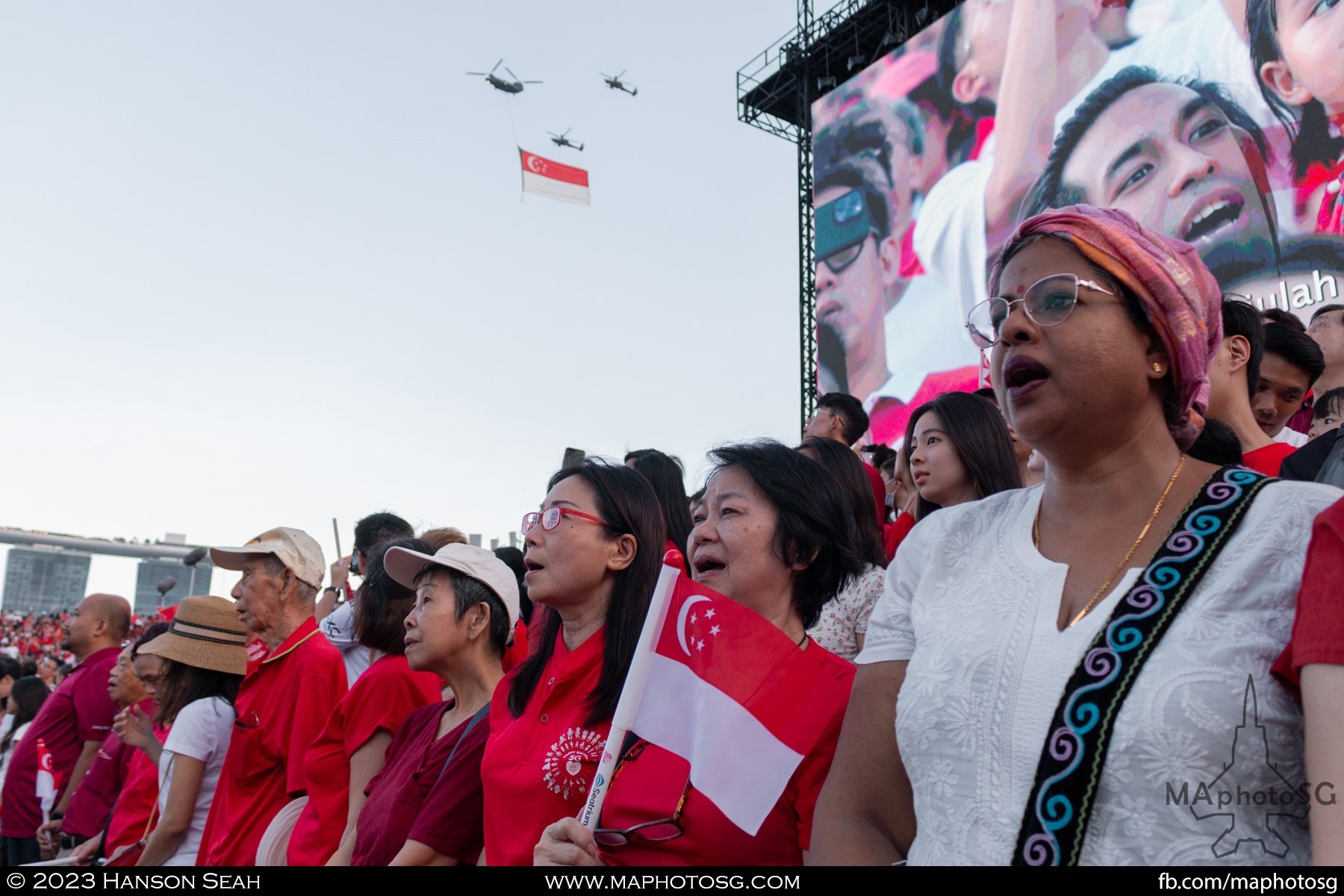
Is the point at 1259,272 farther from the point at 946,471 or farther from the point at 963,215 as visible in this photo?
the point at 946,471

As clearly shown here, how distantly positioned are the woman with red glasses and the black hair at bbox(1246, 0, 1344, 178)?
717 cm

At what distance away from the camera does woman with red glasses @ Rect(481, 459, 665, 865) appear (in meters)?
2.29

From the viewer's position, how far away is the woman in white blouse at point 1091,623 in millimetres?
1124

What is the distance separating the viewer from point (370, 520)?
5.46 metres

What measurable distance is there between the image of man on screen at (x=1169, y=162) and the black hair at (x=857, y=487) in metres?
5.92

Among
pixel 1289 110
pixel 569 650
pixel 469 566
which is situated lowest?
pixel 569 650

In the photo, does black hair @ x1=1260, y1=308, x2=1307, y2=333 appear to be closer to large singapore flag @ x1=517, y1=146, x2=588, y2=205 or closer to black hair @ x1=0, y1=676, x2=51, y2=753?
black hair @ x1=0, y1=676, x2=51, y2=753

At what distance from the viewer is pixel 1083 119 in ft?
30.8

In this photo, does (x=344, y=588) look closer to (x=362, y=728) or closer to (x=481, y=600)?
(x=362, y=728)

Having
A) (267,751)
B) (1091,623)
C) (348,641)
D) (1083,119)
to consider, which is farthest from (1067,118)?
(1091,623)

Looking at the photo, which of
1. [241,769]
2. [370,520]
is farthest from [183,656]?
[370,520]

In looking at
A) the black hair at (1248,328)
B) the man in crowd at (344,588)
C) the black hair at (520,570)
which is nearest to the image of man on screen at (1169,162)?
the black hair at (520,570)

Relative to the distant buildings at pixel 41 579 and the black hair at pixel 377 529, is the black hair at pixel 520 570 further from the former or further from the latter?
the distant buildings at pixel 41 579

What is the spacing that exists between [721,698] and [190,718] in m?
2.91
